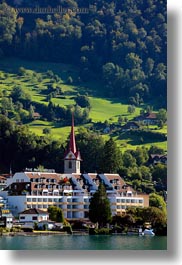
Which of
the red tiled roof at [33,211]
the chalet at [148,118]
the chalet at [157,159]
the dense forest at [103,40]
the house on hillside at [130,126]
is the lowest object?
the red tiled roof at [33,211]

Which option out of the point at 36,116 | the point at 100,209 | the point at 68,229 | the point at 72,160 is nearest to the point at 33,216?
the point at 68,229

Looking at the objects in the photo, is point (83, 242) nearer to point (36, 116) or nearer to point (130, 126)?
point (130, 126)

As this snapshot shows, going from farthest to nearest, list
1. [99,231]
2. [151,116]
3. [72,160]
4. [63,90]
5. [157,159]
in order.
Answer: [63,90]
[151,116]
[157,159]
[72,160]
[99,231]

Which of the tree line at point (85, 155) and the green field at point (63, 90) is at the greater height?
the green field at point (63, 90)

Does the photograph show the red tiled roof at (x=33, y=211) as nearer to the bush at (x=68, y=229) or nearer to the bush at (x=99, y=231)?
the bush at (x=68, y=229)

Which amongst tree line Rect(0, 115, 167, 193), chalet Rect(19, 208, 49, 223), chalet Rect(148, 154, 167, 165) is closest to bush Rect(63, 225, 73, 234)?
chalet Rect(19, 208, 49, 223)

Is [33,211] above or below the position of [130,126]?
below

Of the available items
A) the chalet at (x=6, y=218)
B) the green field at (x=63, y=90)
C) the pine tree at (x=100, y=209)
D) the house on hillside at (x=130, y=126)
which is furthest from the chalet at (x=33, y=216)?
the house on hillside at (x=130, y=126)
